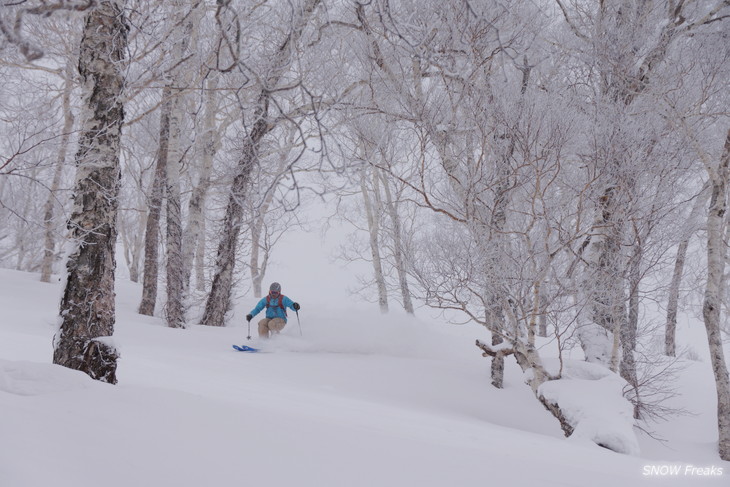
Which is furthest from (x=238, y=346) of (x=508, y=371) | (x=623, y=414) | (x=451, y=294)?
(x=623, y=414)

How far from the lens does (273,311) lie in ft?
32.6

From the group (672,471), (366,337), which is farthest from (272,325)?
(672,471)

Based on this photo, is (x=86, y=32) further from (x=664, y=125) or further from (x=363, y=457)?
(x=664, y=125)

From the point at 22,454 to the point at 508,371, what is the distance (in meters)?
8.44

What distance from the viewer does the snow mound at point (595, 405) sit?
191 inches

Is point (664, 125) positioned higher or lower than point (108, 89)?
higher

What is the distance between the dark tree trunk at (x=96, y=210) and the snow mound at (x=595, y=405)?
4377 mm

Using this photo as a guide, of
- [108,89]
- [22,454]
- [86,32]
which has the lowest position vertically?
[22,454]

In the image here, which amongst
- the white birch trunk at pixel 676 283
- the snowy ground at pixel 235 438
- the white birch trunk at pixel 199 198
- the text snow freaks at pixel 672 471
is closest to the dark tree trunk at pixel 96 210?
the snowy ground at pixel 235 438

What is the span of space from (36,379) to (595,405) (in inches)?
204

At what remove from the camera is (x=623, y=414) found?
546cm

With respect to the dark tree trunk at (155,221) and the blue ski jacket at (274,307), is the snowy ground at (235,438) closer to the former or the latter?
the blue ski jacket at (274,307)

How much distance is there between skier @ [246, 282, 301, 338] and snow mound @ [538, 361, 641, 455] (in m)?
5.15

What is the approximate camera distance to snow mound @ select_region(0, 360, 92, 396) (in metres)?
3.07
